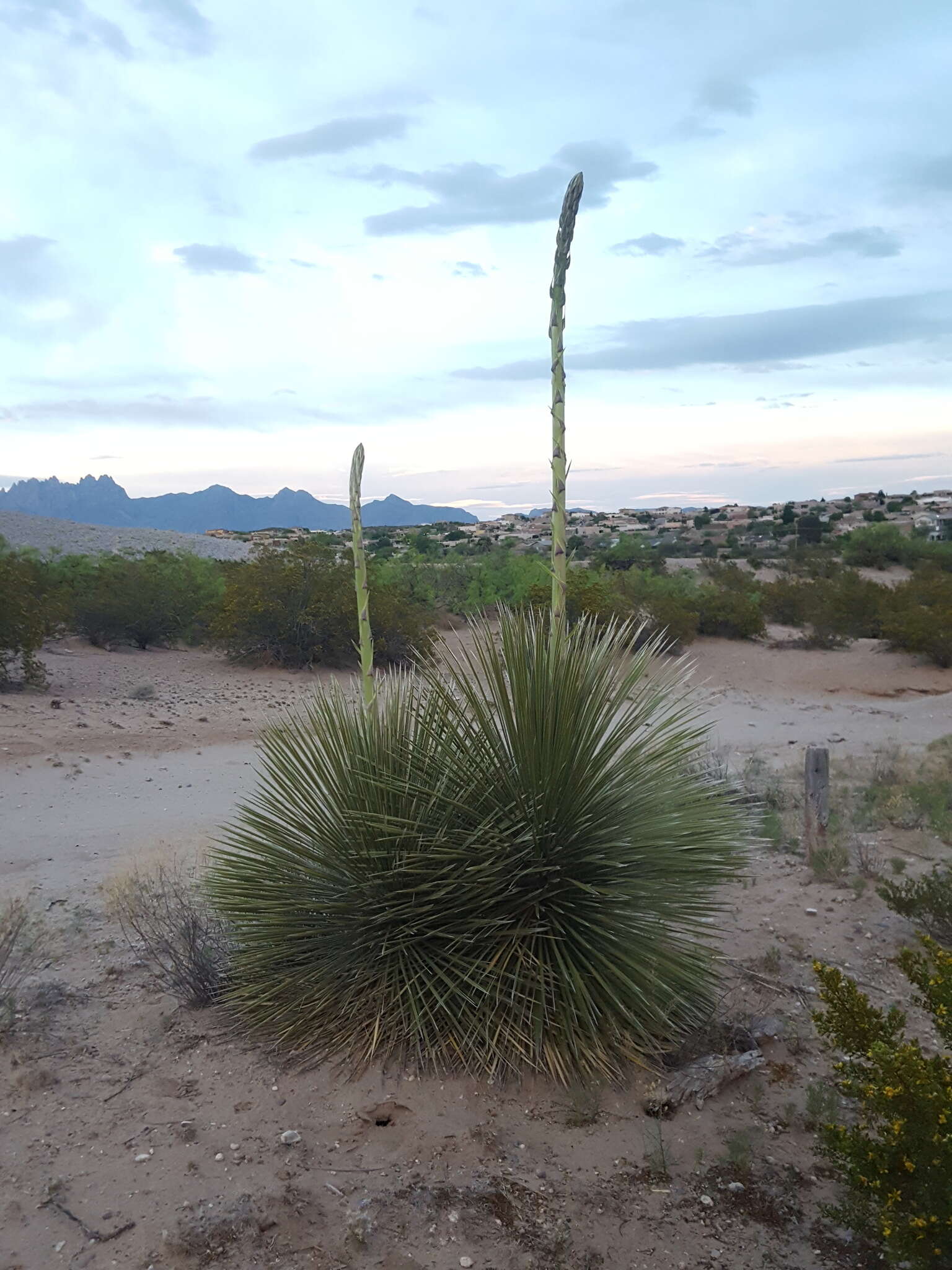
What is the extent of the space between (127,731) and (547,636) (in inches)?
396

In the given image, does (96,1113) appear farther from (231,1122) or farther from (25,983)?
(25,983)

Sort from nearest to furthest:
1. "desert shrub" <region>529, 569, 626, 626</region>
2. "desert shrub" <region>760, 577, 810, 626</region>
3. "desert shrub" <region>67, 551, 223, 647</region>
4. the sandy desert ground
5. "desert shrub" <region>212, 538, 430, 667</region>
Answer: the sandy desert ground
"desert shrub" <region>212, 538, 430, 667</region>
"desert shrub" <region>529, 569, 626, 626</region>
"desert shrub" <region>67, 551, 223, 647</region>
"desert shrub" <region>760, 577, 810, 626</region>

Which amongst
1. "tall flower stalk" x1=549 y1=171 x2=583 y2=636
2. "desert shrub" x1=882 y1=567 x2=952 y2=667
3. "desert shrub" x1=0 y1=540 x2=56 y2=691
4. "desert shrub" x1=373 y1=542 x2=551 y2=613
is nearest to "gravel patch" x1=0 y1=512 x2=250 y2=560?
"desert shrub" x1=373 y1=542 x2=551 y2=613

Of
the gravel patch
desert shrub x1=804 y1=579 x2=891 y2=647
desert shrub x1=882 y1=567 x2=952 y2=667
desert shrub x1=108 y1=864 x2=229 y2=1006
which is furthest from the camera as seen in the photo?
the gravel patch

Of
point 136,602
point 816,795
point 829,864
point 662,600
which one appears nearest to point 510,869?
point 829,864

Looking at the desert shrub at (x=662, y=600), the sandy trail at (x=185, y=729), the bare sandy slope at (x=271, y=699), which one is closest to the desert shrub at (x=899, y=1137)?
the sandy trail at (x=185, y=729)

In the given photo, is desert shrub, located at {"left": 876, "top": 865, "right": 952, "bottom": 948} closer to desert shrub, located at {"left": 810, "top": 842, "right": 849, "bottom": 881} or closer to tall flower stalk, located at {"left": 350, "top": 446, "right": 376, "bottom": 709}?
desert shrub, located at {"left": 810, "top": 842, "right": 849, "bottom": 881}

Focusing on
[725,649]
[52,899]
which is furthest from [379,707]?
[725,649]

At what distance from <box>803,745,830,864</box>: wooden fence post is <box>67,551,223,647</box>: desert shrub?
15715 millimetres

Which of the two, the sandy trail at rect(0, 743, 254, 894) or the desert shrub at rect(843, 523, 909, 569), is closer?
the sandy trail at rect(0, 743, 254, 894)

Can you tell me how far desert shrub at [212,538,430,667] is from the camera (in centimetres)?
1864

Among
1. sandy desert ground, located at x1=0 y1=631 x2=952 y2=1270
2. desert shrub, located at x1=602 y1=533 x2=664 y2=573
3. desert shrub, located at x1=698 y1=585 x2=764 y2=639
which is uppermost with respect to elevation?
desert shrub, located at x1=602 y1=533 x2=664 y2=573

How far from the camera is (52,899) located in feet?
21.1

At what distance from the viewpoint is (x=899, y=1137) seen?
2.44 metres
